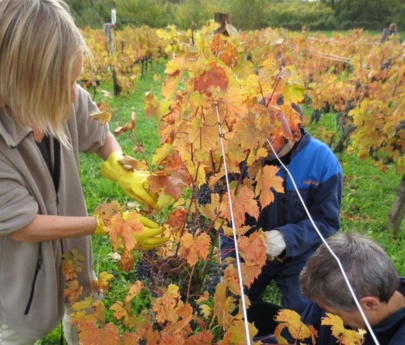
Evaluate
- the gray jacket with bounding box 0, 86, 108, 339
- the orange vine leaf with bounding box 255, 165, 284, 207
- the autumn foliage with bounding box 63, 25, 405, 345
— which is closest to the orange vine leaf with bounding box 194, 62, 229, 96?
the autumn foliage with bounding box 63, 25, 405, 345

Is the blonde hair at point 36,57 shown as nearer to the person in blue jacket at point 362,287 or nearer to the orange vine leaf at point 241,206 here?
the orange vine leaf at point 241,206

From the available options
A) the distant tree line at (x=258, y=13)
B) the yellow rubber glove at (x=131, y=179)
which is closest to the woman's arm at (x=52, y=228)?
the yellow rubber glove at (x=131, y=179)

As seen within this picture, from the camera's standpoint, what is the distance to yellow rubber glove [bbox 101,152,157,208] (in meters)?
1.35

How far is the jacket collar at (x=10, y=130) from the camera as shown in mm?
1115

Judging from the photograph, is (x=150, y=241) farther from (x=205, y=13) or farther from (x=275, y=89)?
(x=205, y=13)

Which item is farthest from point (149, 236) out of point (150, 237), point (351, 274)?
point (351, 274)

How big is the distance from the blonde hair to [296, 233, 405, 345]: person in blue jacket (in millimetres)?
988

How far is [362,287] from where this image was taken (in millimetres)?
1182

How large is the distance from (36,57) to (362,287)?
1.18 m

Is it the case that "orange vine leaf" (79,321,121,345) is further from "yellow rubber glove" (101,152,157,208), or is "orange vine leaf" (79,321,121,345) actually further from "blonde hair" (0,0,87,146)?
"blonde hair" (0,0,87,146)

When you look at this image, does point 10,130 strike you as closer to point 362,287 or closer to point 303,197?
point 362,287

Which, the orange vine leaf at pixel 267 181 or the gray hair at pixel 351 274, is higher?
the orange vine leaf at pixel 267 181

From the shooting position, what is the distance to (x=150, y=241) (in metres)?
1.29

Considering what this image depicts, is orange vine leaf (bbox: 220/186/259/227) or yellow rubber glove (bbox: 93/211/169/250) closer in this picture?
orange vine leaf (bbox: 220/186/259/227)
